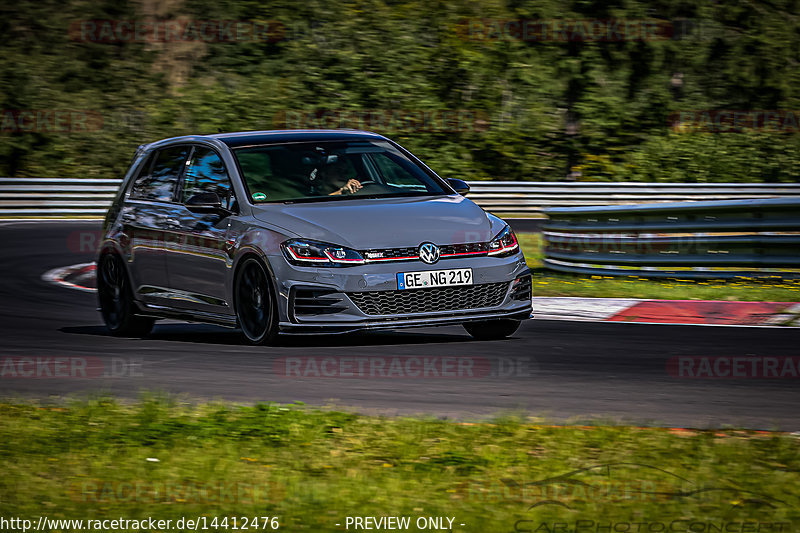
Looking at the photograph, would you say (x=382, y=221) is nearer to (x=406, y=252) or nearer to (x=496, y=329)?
(x=406, y=252)

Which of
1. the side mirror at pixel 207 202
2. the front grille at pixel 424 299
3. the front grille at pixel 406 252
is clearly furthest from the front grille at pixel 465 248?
the side mirror at pixel 207 202

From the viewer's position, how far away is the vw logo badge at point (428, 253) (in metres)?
9.60

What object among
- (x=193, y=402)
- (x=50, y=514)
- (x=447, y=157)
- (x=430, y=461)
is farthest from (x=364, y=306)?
(x=447, y=157)

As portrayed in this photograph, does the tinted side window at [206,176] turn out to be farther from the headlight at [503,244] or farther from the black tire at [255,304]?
the headlight at [503,244]

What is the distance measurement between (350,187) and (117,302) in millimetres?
2453

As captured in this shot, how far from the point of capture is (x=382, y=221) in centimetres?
978

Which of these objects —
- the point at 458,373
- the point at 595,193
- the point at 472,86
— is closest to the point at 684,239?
the point at 458,373

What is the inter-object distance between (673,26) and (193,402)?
91.1ft

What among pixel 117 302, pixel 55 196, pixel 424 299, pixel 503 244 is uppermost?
pixel 503 244

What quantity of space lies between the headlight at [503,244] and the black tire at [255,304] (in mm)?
1623

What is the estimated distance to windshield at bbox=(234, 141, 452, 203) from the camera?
33.9 ft

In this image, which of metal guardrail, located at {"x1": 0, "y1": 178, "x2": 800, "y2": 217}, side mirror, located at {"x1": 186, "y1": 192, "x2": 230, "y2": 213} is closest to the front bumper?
side mirror, located at {"x1": 186, "y1": 192, "x2": 230, "y2": 213}

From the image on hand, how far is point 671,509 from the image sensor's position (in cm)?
516

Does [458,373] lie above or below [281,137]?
below
